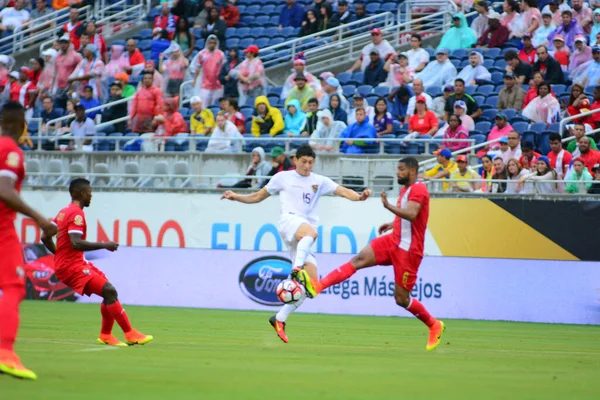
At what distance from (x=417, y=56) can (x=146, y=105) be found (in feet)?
23.1

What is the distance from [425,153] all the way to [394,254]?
10.1 m

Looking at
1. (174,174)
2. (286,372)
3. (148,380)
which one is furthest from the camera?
(174,174)

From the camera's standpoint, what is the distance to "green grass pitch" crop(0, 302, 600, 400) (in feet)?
26.2

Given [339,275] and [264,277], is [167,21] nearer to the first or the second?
[264,277]

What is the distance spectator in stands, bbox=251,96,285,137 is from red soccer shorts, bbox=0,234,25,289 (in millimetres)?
16931

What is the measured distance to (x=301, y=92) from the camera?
84.6 feet

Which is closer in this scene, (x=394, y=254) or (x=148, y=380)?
(x=148, y=380)

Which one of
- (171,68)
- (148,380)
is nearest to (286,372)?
(148,380)

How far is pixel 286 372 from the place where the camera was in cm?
935

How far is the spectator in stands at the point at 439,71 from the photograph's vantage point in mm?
25344

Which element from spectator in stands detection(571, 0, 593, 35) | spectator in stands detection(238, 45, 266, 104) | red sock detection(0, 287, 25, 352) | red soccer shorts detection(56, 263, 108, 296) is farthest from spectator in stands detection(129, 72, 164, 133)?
red sock detection(0, 287, 25, 352)

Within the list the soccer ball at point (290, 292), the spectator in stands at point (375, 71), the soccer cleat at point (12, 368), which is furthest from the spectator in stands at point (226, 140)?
the soccer cleat at point (12, 368)

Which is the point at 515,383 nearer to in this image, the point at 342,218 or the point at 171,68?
the point at 342,218

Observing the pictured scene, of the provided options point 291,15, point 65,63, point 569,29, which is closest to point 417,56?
point 569,29
